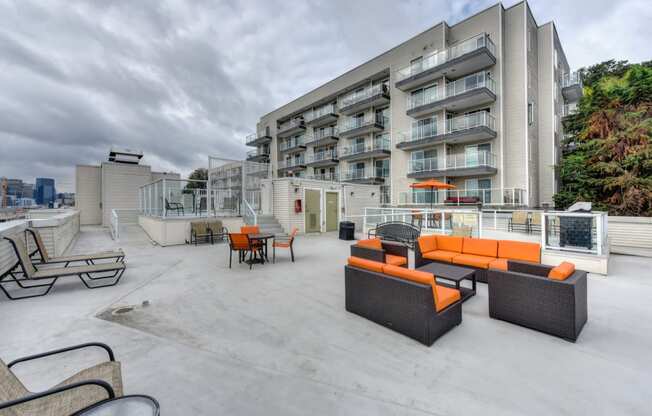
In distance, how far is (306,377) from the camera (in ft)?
7.63

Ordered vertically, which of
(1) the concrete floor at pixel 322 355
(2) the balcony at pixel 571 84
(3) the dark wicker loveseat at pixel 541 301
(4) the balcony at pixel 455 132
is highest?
(2) the balcony at pixel 571 84

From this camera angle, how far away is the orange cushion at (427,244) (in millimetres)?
5676

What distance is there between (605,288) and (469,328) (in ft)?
12.0

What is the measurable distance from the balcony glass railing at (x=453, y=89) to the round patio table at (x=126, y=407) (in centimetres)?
1906

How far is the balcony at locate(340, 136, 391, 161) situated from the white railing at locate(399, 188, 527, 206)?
5088mm

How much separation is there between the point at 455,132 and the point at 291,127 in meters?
18.7

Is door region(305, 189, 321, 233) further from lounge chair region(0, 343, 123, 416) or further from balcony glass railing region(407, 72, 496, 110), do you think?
lounge chair region(0, 343, 123, 416)

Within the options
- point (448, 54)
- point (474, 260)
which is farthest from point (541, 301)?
point (448, 54)

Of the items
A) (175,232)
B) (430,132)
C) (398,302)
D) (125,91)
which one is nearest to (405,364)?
(398,302)

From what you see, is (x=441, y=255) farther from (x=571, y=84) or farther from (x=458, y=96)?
(x=571, y=84)

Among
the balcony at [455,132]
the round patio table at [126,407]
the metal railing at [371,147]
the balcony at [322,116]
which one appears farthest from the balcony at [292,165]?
the round patio table at [126,407]

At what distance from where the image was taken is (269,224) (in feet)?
40.3

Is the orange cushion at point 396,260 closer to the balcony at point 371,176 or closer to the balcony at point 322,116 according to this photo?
the balcony at point 371,176

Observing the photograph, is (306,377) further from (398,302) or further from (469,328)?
(469,328)
